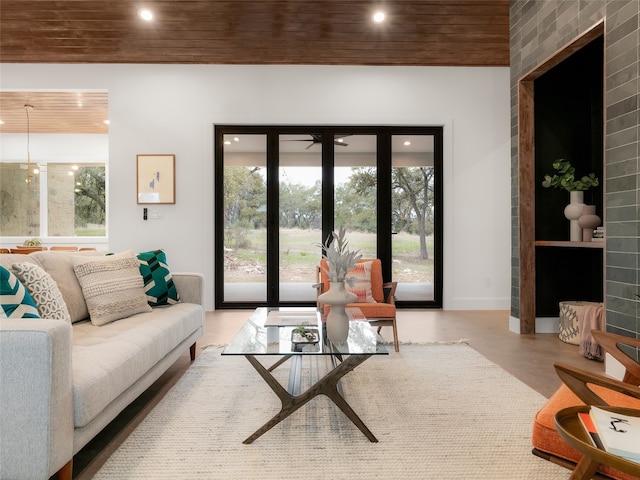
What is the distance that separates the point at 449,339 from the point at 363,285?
99 centimetres

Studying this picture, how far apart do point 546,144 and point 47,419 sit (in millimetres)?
4552

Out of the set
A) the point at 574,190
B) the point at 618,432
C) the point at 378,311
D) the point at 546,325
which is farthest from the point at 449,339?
the point at 618,432

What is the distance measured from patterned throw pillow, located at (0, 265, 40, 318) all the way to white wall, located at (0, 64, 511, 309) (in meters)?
3.38

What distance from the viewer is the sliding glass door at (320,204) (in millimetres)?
5328

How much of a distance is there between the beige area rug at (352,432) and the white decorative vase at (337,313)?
432 millimetres

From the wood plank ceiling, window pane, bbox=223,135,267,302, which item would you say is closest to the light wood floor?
window pane, bbox=223,135,267,302

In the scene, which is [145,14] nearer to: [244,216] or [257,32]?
[257,32]

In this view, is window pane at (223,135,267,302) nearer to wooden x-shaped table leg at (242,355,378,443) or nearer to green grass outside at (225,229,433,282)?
green grass outside at (225,229,433,282)

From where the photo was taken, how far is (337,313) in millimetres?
2225

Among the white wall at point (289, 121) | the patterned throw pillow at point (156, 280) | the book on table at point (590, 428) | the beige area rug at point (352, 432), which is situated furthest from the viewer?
the white wall at point (289, 121)

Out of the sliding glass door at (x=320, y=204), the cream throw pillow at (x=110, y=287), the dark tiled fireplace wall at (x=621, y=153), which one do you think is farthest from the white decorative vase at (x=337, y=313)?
the sliding glass door at (x=320, y=204)

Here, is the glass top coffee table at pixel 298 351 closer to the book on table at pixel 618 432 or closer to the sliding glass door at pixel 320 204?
the book on table at pixel 618 432

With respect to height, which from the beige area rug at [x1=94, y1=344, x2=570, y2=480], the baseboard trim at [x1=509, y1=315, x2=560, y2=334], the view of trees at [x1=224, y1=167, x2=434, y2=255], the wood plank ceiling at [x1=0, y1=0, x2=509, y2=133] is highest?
the wood plank ceiling at [x1=0, y1=0, x2=509, y2=133]

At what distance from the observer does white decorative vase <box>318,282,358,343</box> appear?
2.20 metres
